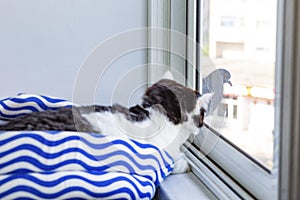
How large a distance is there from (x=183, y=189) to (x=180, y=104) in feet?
0.70

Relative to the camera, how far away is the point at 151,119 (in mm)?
1170

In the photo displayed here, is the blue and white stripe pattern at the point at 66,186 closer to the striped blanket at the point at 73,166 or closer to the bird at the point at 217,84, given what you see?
the striped blanket at the point at 73,166

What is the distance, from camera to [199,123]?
1203mm

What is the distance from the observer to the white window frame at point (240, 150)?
66 cm

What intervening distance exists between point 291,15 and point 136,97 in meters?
0.90

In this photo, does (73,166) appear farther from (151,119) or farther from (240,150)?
(240,150)

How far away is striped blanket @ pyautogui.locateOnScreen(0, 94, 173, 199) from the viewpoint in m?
0.93

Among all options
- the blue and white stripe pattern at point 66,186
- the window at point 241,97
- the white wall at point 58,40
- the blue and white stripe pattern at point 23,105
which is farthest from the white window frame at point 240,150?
the blue and white stripe pattern at point 23,105

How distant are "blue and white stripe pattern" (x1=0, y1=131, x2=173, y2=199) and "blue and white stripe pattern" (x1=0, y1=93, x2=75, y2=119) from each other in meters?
0.17

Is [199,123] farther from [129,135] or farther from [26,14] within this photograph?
[26,14]

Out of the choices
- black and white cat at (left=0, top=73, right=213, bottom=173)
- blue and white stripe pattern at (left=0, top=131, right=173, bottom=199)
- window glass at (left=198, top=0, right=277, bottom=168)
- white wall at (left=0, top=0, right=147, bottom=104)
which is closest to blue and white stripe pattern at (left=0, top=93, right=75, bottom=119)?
black and white cat at (left=0, top=73, right=213, bottom=173)

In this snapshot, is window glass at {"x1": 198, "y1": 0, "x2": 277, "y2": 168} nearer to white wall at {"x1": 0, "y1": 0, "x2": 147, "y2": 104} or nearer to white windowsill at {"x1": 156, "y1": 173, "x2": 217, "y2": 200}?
white windowsill at {"x1": 156, "y1": 173, "x2": 217, "y2": 200}

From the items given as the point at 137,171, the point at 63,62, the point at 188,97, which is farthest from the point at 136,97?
the point at 137,171

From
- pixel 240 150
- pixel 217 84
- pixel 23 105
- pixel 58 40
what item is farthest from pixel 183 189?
pixel 58 40
